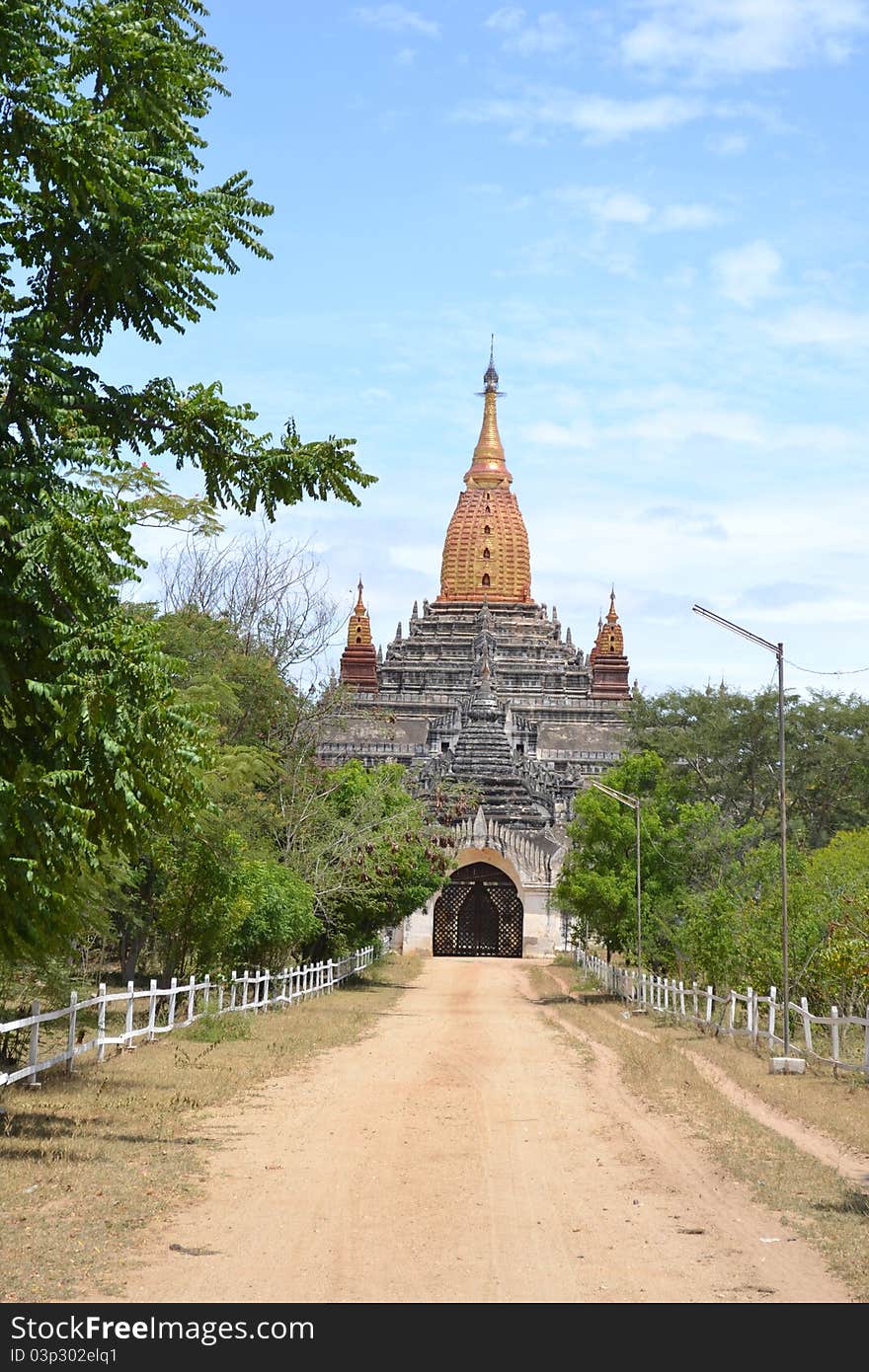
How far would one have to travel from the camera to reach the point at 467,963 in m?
57.8

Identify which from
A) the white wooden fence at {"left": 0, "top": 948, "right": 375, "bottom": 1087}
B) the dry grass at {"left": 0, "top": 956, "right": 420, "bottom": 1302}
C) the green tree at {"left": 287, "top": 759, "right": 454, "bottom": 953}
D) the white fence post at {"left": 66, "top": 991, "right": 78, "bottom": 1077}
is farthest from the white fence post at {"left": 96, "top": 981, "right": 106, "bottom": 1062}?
the green tree at {"left": 287, "top": 759, "right": 454, "bottom": 953}

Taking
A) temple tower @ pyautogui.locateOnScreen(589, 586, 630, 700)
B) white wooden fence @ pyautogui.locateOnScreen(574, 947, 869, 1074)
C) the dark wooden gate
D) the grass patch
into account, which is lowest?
the grass patch

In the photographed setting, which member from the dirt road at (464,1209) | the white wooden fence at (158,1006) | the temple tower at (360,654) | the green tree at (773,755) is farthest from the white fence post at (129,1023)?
the temple tower at (360,654)

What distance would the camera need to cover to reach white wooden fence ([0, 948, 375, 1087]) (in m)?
16.9

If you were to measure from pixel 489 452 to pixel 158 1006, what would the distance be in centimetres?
8646

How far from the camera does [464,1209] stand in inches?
436

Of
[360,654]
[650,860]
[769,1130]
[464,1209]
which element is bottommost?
[464,1209]

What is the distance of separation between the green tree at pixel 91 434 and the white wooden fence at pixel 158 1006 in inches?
125

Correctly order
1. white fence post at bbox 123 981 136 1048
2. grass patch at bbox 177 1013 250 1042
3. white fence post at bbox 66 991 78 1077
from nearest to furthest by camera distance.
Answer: white fence post at bbox 66 991 78 1077
white fence post at bbox 123 981 136 1048
grass patch at bbox 177 1013 250 1042

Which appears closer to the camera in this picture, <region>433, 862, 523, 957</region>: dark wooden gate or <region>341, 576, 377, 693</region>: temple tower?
<region>433, 862, 523, 957</region>: dark wooden gate

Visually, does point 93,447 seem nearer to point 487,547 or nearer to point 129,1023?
point 129,1023

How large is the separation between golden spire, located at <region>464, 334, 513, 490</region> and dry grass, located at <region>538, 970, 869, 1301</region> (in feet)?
267

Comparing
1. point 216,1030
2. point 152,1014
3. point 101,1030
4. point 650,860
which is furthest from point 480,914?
point 101,1030

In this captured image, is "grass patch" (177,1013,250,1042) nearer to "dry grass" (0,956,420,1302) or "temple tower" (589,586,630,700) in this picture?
"dry grass" (0,956,420,1302)
